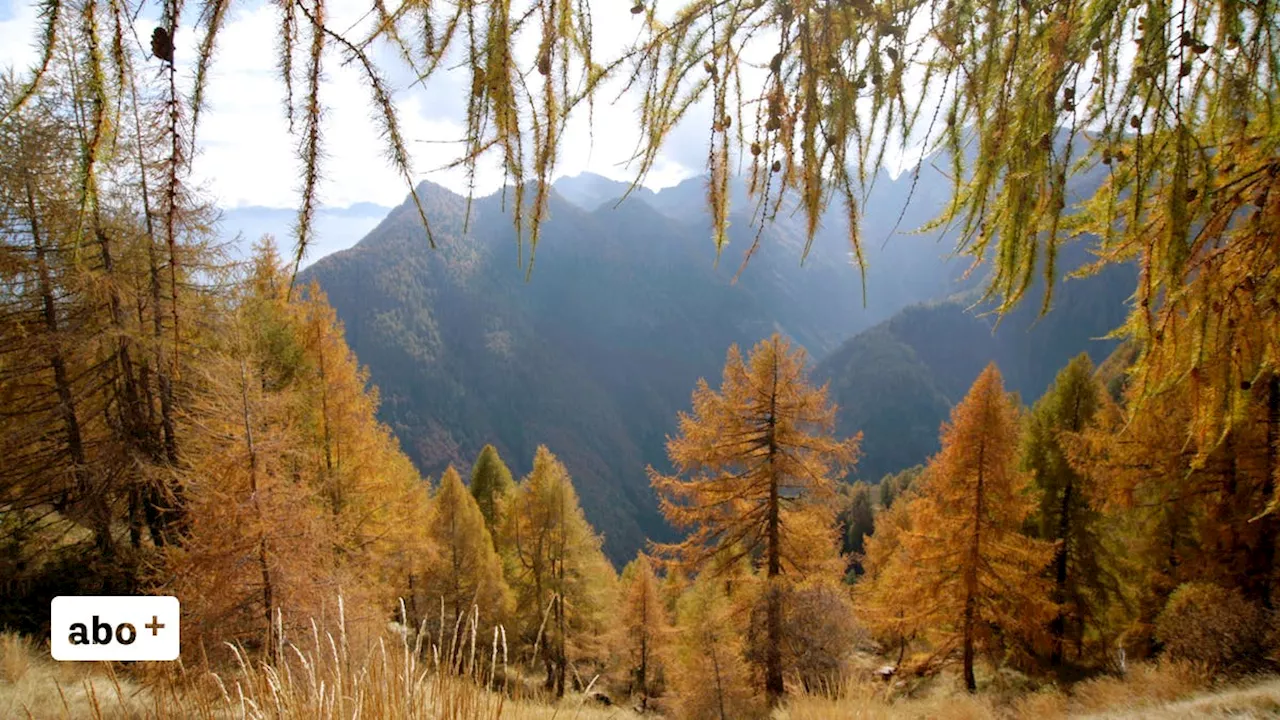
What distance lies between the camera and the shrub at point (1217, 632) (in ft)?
25.5

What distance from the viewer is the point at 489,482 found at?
2666 centimetres

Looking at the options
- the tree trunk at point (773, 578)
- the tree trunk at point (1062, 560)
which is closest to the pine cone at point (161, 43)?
the tree trunk at point (773, 578)

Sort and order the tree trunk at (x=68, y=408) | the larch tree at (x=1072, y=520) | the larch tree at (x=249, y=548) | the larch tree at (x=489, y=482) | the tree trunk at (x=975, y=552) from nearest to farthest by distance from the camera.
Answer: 1. the larch tree at (x=249, y=548)
2. the tree trunk at (x=68, y=408)
3. the tree trunk at (x=975, y=552)
4. the larch tree at (x=1072, y=520)
5. the larch tree at (x=489, y=482)

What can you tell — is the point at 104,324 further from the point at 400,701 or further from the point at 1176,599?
the point at 1176,599

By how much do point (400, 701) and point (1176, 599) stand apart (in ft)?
44.0

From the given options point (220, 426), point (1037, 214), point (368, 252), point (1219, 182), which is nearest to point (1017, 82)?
point (1037, 214)

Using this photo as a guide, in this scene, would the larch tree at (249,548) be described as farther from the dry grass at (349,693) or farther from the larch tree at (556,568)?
the larch tree at (556,568)

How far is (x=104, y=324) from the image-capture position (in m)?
9.45

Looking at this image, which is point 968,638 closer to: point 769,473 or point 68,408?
point 769,473

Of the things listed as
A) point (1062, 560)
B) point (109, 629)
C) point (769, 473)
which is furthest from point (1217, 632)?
point (109, 629)

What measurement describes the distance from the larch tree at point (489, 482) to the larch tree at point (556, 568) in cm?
555

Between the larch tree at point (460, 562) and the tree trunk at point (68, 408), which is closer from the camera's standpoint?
the tree trunk at point (68, 408)

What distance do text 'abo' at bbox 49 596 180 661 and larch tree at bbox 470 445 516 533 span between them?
21.5 meters

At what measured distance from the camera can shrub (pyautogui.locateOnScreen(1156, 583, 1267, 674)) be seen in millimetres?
7785
